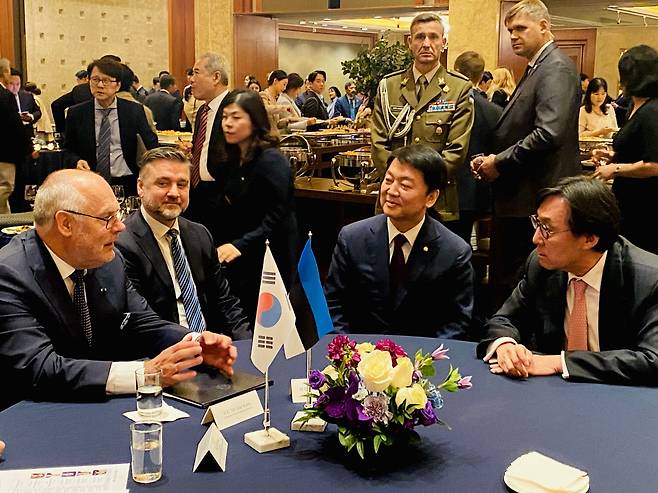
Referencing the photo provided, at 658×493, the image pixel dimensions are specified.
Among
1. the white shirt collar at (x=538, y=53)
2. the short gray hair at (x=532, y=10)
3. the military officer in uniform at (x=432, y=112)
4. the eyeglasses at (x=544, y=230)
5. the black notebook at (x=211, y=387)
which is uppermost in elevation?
the short gray hair at (x=532, y=10)

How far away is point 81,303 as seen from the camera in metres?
2.34

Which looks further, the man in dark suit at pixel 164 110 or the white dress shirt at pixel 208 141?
the man in dark suit at pixel 164 110

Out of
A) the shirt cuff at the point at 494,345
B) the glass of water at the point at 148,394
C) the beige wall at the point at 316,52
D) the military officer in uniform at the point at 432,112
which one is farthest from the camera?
the beige wall at the point at 316,52

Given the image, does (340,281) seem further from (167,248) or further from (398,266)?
(167,248)

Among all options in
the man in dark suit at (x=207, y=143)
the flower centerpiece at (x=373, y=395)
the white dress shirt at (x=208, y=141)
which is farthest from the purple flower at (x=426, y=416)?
the white dress shirt at (x=208, y=141)

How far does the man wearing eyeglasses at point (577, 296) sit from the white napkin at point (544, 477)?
0.60m

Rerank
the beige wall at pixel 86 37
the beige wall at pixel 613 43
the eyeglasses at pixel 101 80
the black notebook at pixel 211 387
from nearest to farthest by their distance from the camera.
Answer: the black notebook at pixel 211 387 < the eyeglasses at pixel 101 80 < the beige wall at pixel 86 37 < the beige wall at pixel 613 43

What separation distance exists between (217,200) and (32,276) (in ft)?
6.86

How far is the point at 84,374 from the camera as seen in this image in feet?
6.77

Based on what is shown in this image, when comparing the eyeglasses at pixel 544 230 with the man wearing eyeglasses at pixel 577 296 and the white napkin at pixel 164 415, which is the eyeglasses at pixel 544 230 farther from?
the white napkin at pixel 164 415

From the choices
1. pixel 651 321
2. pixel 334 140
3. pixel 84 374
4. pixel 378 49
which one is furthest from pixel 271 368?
pixel 334 140

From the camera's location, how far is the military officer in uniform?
4262 mm

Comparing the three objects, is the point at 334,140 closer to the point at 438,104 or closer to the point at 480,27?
the point at 480,27

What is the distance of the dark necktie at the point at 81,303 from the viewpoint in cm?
233
